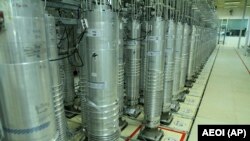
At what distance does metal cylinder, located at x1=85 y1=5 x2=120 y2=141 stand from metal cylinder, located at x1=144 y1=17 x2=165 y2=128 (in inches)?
25.1

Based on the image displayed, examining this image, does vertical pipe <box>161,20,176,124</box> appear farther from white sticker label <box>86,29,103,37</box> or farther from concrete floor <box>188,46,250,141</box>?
white sticker label <box>86,29,103,37</box>

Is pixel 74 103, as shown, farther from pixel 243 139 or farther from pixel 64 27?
pixel 243 139

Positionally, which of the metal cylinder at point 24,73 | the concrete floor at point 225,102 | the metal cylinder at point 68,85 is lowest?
the concrete floor at point 225,102

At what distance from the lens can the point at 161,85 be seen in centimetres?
223

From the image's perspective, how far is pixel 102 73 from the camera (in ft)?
4.85

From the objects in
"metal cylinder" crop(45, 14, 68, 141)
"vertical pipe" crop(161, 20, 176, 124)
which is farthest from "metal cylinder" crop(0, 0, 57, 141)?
"vertical pipe" crop(161, 20, 176, 124)

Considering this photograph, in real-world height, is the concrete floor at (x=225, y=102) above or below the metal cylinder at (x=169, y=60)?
below

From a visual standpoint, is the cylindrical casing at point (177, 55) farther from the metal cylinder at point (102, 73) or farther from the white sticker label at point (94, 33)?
the white sticker label at point (94, 33)

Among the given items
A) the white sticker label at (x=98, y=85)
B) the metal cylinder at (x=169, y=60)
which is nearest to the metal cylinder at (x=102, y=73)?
the white sticker label at (x=98, y=85)

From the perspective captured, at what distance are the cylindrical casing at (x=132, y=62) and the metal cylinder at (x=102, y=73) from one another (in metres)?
1.21

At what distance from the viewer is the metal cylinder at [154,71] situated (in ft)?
6.63

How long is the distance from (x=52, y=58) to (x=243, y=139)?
238 centimetres

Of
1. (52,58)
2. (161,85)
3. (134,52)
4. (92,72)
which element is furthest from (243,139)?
(52,58)

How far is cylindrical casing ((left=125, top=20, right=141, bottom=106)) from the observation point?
8.88 ft
